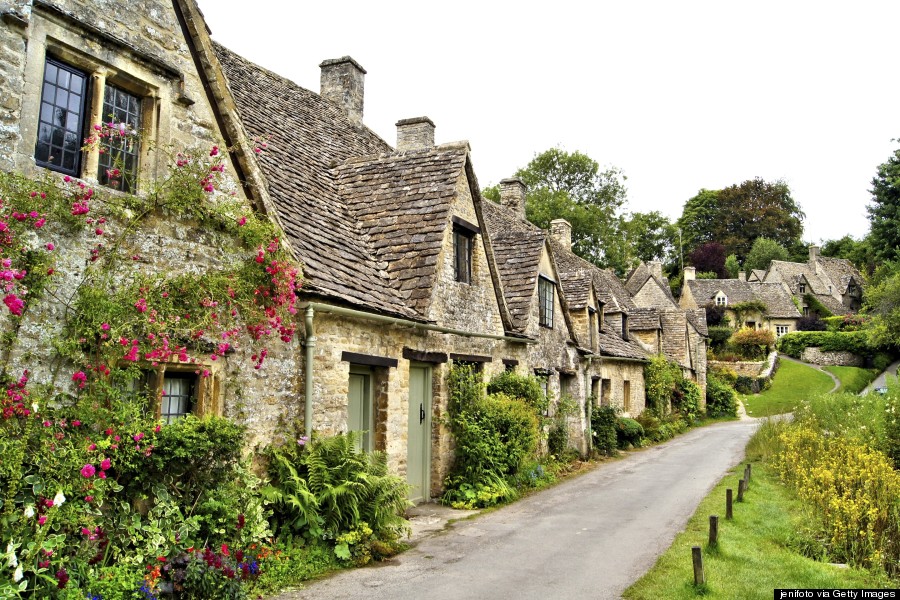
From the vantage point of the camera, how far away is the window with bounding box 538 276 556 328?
18.3m

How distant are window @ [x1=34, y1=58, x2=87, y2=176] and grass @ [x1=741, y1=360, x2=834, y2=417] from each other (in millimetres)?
40643

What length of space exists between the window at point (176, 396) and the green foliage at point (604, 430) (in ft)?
52.7

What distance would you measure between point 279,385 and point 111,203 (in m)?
3.12

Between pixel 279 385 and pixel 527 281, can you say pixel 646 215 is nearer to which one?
pixel 527 281

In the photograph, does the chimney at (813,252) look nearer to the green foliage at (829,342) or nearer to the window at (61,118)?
the green foliage at (829,342)

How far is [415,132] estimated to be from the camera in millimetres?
19828

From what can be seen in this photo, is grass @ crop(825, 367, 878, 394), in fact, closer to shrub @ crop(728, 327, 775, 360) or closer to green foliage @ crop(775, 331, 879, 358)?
green foliage @ crop(775, 331, 879, 358)

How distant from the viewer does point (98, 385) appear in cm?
618

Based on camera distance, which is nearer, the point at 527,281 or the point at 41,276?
the point at 41,276

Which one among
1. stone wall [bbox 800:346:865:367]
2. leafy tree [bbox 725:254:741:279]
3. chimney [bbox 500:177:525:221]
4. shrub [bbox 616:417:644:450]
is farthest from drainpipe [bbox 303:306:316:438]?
leafy tree [bbox 725:254:741:279]

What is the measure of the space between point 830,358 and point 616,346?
3549 centimetres

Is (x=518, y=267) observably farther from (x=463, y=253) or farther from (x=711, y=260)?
(x=711, y=260)

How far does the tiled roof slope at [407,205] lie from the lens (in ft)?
40.7

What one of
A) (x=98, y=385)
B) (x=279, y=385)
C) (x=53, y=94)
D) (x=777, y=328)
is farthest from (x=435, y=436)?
(x=777, y=328)
